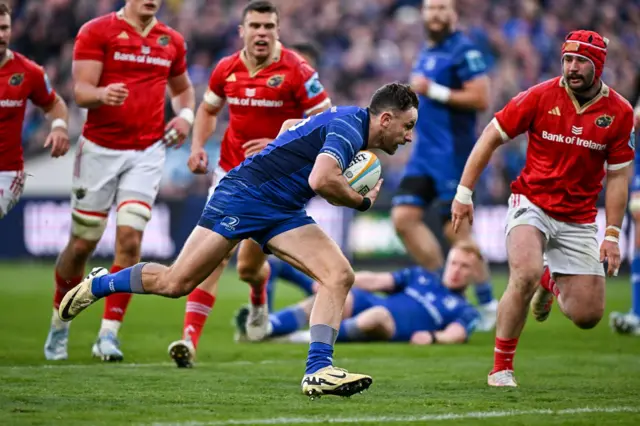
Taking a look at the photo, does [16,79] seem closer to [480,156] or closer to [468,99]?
[480,156]

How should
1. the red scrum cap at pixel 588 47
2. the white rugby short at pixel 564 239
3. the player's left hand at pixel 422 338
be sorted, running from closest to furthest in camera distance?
the red scrum cap at pixel 588 47 < the white rugby short at pixel 564 239 < the player's left hand at pixel 422 338

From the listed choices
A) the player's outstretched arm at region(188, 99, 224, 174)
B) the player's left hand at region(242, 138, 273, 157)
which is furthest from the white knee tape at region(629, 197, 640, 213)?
the player's outstretched arm at region(188, 99, 224, 174)

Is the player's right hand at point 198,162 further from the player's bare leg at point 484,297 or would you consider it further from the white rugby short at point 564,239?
the player's bare leg at point 484,297

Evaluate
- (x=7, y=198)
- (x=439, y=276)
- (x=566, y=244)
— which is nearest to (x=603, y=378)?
(x=566, y=244)

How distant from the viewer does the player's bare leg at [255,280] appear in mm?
9555

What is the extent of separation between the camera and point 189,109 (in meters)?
10.2

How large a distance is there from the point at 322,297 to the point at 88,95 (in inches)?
124

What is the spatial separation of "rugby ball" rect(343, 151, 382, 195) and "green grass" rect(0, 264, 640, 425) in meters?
1.30

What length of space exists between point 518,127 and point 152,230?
499 inches

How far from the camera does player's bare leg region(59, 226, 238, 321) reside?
24.1 ft

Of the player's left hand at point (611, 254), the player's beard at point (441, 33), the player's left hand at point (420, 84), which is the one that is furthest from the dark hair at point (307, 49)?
the player's left hand at point (611, 254)

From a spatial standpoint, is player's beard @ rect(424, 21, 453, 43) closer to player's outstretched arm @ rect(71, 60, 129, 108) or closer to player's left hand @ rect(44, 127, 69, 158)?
player's outstretched arm @ rect(71, 60, 129, 108)

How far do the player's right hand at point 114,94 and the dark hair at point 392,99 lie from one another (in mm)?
2643

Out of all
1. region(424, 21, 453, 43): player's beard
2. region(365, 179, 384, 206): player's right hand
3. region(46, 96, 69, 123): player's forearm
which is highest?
region(424, 21, 453, 43): player's beard
